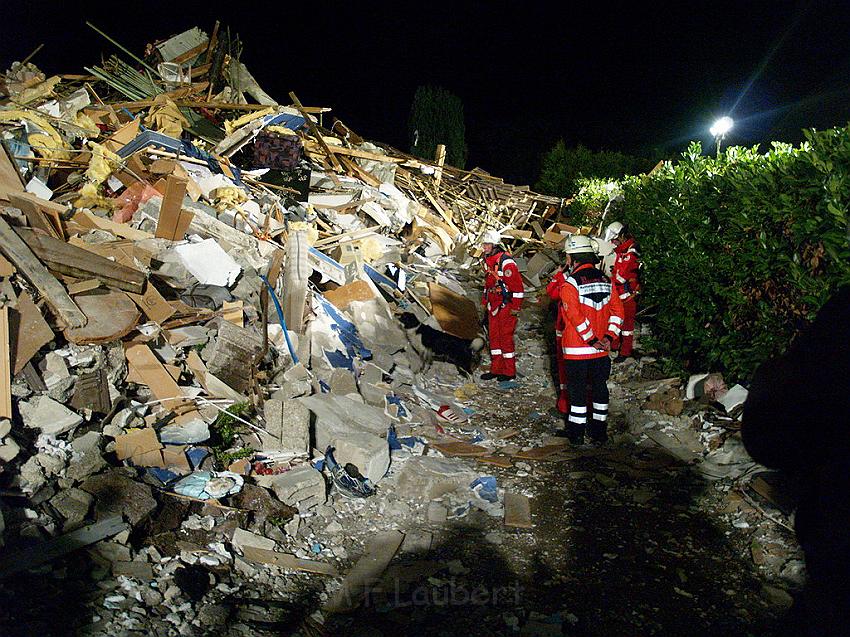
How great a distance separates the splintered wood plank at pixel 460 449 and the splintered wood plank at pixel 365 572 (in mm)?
1477

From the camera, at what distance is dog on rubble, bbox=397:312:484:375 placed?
7965 mm

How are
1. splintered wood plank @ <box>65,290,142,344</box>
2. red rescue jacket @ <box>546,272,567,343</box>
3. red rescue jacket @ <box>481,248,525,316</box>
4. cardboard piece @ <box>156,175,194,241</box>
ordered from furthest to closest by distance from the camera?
red rescue jacket @ <box>481,248,525,316</box>, cardboard piece @ <box>156,175,194,241</box>, red rescue jacket @ <box>546,272,567,343</box>, splintered wood plank @ <box>65,290,142,344</box>

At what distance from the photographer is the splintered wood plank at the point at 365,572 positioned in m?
3.32

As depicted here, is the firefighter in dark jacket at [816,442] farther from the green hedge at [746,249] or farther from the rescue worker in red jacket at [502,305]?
the rescue worker in red jacket at [502,305]

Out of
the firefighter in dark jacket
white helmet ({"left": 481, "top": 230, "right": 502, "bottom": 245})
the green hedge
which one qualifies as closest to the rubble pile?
the green hedge

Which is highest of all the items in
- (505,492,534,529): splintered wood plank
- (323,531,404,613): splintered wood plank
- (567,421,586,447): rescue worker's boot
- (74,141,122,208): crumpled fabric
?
(74,141,122,208): crumpled fabric

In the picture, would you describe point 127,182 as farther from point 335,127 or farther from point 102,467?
point 335,127

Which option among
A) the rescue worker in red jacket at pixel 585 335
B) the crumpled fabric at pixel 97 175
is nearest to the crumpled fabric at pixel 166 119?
the crumpled fabric at pixel 97 175

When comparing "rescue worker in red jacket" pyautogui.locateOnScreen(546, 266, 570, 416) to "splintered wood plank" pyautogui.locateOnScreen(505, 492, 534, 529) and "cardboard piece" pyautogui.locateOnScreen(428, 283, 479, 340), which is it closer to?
"splintered wood plank" pyautogui.locateOnScreen(505, 492, 534, 529)

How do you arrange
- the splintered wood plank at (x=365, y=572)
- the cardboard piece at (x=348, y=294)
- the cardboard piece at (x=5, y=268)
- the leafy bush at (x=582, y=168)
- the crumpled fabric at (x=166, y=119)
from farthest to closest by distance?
the leafy bush at (x=582, y=168) → the crumpled fabric at (x=166, y=119) → the cardboard piece at (x=348, y=294) → the cardboard piece at (x=5, y=268) → the splintered wood plank at (x=365, y=572)

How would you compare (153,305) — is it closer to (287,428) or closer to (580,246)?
(287,428)

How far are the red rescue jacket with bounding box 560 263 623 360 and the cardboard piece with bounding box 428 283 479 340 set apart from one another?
123 inches

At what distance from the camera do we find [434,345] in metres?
8.12

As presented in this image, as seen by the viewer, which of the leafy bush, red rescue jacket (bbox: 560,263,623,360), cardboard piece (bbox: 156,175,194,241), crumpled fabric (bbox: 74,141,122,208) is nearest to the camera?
red rescue jacket (bbox: 560,263,623,360)
